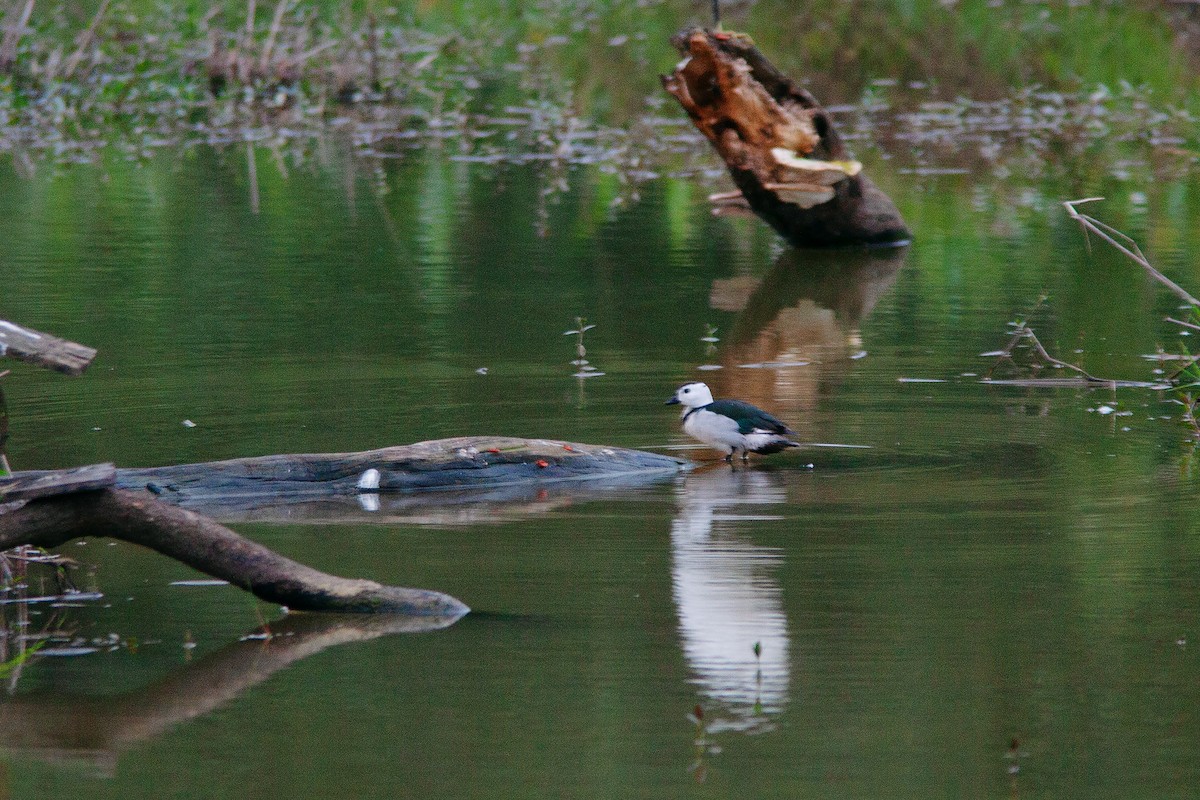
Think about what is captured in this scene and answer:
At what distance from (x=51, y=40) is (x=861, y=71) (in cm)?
1185

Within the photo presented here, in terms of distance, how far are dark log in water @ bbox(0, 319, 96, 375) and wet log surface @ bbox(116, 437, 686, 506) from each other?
6.33 feet

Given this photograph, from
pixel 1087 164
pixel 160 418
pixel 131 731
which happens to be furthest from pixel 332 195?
pixel 131 731

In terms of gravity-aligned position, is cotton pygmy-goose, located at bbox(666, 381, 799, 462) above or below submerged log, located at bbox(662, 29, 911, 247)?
below

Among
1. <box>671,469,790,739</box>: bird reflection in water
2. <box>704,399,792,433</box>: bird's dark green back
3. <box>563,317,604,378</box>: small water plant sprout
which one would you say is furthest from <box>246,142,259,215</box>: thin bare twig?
<box>671,469,790,739</box>: bird reflection in water

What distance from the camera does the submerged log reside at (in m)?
15.3

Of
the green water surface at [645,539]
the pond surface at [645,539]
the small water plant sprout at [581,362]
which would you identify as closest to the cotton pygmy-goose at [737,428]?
the green water surface at [645,539]

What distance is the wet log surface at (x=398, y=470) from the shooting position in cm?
853

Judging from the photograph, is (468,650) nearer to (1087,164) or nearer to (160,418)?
(160,418)

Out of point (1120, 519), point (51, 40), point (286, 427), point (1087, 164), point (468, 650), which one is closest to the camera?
point (468, 650)

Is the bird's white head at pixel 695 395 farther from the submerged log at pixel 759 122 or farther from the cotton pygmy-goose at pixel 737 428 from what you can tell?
the submerged log at pixel 759 122

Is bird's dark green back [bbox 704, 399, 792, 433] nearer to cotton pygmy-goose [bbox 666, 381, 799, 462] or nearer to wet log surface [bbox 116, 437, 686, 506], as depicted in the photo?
cotton pygmy-goose [bbox 666, 381, 799, 462]

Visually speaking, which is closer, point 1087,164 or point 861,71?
point 1087,164

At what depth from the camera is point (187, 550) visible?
6.56 meters

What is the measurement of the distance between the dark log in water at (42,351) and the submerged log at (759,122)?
9.32 meters
